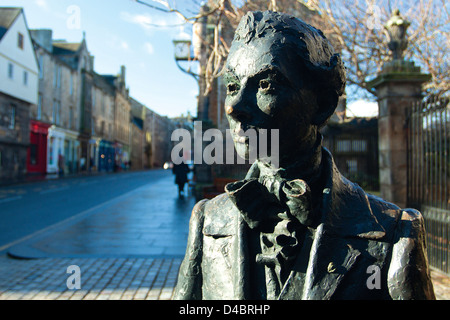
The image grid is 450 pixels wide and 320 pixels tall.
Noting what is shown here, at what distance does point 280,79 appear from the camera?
3.40ft

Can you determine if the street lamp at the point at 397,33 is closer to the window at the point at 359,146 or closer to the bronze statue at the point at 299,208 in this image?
the window at the point at 359,146

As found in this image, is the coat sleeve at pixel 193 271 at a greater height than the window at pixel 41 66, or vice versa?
the window at pixel 41 66

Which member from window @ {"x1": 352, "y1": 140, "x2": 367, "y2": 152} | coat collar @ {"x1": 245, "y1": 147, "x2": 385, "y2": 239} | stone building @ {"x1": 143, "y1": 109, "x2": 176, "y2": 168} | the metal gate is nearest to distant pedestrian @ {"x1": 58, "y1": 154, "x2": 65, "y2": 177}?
window @ {"x1": 352, "y1": 140, "x2": 367, "y2": 152}

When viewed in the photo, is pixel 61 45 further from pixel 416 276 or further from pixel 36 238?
pixel 416 276

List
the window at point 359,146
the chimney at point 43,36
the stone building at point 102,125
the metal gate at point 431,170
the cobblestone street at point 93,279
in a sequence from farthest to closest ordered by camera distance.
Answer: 1. the stone building at point 102,125
2. the chimney at point 43,36
3. the window at point 359,146
4. the metal gate at point 431,170
5. the cobblestone street at point 93,279

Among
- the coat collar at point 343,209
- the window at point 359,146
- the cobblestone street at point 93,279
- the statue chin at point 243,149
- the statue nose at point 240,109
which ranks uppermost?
the window at point 359,146

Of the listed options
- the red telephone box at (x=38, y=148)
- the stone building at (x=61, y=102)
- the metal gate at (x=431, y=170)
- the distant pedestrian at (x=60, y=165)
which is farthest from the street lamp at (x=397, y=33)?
the distant pedestrian at (x=60, y=165)

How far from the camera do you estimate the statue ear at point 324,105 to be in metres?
1.14

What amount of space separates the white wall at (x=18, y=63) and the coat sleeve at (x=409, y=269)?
26.0m

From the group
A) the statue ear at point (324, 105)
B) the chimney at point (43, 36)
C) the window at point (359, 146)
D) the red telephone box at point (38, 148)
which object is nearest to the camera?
the statue ear at point (324, 105)

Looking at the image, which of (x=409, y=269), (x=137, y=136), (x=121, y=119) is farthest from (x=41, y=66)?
(x=137, y=136)

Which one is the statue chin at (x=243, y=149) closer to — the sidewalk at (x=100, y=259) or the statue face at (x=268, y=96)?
the statue face at (x=268, y=96)

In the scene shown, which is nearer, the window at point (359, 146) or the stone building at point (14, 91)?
the window at point (359, 146)

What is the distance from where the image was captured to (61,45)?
3847cm
